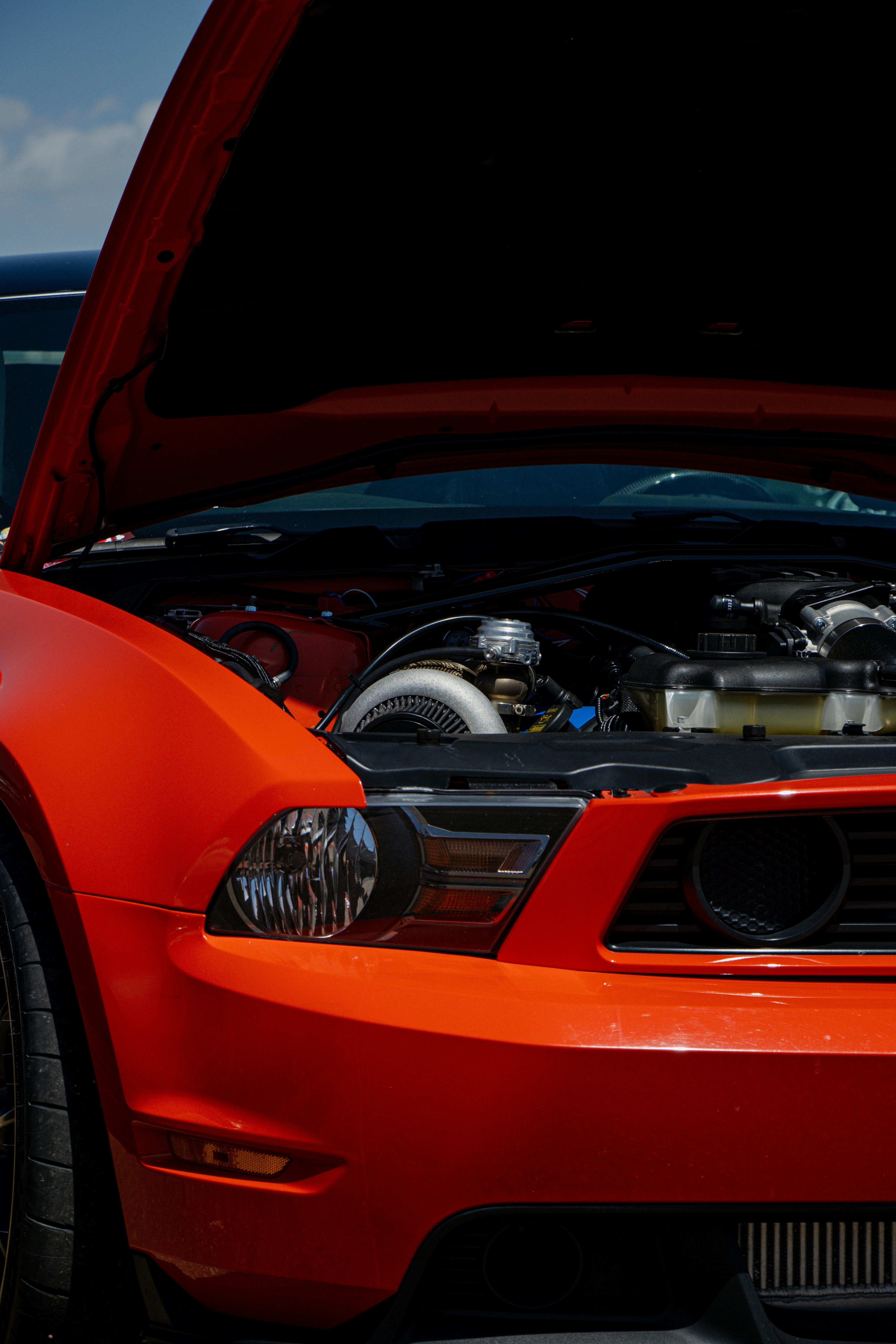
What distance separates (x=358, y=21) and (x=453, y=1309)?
5.11 feet

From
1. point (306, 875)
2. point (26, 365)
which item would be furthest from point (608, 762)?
point (26, 365)

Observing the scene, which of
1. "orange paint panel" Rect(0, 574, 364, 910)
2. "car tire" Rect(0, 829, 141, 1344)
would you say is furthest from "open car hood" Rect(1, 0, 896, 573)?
"car tire" Rect(0, 829, 141, 1344)

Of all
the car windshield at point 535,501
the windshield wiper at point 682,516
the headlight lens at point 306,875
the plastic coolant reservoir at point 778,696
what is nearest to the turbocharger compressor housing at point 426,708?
the plastic coolant reservoir at point 778,696

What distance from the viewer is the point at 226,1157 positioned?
3.43ft

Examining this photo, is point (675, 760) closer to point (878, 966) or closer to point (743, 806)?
point (743, 806)

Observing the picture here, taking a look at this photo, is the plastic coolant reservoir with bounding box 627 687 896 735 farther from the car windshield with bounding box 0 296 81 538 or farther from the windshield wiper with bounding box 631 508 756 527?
the car windshield with bounding box 0 296 81 538

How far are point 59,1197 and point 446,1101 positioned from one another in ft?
1.61

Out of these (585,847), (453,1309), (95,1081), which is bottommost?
(453,1309)

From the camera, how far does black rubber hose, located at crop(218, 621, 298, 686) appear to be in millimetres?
1906

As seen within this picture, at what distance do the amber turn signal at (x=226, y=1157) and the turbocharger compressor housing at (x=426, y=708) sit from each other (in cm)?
64

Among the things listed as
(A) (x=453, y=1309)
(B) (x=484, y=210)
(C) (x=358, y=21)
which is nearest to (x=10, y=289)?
(B) (x=484, y=210)

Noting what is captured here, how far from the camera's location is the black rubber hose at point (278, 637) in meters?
1.91

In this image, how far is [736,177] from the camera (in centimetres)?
182

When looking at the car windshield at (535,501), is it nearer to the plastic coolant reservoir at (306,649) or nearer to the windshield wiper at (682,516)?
the windshield wiper at (682,516)
